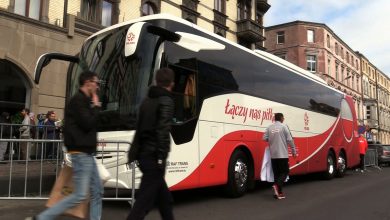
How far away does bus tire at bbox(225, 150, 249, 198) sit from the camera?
31.4 ft

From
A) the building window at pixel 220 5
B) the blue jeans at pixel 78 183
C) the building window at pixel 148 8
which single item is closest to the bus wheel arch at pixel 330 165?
the blue jeans at pixel 78 183

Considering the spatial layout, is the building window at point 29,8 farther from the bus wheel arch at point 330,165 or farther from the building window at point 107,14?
the bus wheel arch at point 330,165

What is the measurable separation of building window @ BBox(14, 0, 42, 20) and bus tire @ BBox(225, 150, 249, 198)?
11.1 metres

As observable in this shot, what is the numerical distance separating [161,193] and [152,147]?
0.55 meters

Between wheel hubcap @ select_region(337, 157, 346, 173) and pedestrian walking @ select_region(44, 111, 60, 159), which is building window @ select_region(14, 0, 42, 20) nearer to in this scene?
pedestrian walking @ select_region(44, 111, 60, 159)

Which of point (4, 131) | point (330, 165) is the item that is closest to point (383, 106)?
point (330, 165)

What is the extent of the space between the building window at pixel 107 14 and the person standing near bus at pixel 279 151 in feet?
40.8

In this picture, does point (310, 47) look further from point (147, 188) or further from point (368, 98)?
point (147, 188)

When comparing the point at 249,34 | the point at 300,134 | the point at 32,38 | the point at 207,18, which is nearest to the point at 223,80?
the point at 300,134

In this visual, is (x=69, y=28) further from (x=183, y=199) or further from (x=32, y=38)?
(x=183, y=199)

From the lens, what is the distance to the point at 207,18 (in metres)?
26.8

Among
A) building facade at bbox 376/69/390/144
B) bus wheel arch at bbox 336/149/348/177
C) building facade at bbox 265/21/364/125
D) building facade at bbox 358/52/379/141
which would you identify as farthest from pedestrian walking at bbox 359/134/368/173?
building facade at bbox 376/69/390/144

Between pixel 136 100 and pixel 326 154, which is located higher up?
pixel 136 100

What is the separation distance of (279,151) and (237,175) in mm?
1092
